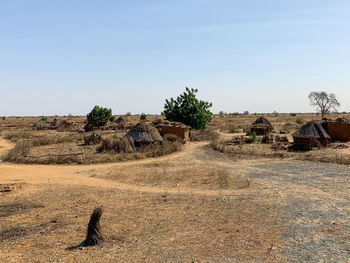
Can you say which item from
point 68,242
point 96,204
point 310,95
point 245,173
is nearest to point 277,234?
point 68,242

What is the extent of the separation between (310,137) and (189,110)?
1311cm

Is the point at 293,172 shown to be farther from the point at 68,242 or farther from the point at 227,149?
the point at 68,242

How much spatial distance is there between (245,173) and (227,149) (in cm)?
755

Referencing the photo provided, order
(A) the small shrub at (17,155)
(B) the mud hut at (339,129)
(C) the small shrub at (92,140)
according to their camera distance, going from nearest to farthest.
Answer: (A) the small shrub at (17,155) → (B) the mud hut at (339,129) → (C) the small shrub at (92,140)

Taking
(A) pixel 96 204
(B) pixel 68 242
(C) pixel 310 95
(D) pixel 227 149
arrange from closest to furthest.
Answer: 1. (B) pixel 68 242
2. (A) pixel 96 204
3. (D) pixel 227 149
4. (C) pixel 310 95

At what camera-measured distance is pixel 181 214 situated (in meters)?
9.37

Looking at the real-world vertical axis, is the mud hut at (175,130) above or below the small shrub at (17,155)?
above

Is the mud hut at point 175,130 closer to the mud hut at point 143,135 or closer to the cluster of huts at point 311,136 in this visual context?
the mud hut at point 143,135

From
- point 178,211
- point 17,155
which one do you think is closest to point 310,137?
point 178,211

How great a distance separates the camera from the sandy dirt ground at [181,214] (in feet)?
22.7

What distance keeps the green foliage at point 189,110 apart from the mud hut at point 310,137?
11297mm

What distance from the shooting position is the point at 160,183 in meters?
13.6

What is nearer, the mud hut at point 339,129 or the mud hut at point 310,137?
the mud hut at point 310,137

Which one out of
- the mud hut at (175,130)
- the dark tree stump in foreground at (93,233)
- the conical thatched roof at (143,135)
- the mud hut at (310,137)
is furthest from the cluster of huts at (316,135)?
the dark tree stump in foreground at (93,233)
